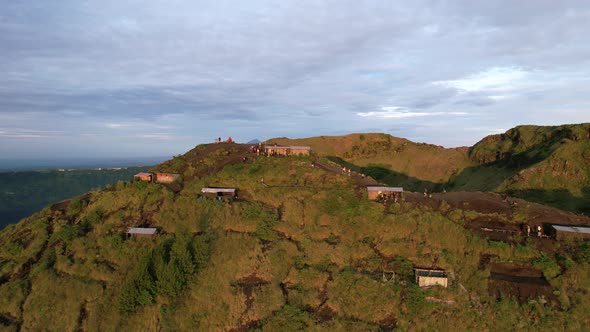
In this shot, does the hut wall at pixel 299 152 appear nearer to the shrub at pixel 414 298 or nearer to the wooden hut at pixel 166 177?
the wooden hut at pixel 166 177

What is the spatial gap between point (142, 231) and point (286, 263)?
7782 millimetres

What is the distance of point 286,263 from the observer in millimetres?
14609

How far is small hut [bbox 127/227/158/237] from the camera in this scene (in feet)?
52.1

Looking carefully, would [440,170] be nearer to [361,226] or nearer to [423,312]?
[361,226]

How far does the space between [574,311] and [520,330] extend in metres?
2.64

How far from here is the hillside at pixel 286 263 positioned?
12273 millimetres

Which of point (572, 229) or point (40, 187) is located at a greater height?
point (572, 229)

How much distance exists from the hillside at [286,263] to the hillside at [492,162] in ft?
45.1

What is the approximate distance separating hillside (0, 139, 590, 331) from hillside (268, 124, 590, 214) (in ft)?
45.1

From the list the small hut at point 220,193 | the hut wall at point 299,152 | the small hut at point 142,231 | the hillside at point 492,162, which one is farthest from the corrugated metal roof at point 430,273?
the hillside at point 492,162

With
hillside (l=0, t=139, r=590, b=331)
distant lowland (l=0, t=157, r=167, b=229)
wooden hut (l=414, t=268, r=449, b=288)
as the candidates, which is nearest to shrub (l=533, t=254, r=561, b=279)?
hillside (l=0, t=139, r=590, b=331)

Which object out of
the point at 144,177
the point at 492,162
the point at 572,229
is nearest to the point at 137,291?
the point at 144,177

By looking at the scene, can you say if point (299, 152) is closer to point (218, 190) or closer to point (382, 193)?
point (218, 190)

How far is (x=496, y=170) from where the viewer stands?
36.8 m
